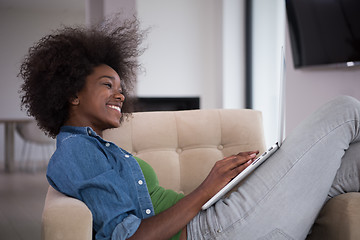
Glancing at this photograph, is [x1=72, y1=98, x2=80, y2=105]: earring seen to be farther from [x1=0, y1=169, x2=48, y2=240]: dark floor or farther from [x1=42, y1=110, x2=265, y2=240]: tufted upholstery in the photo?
[x1=0, y1=169, x2=48, y2=240]: dark floor

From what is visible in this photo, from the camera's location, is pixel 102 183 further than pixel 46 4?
No

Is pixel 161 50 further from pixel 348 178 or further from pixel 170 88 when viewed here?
pixel 348 178

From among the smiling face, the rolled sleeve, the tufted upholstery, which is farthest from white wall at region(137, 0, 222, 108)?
the rolled sleeve

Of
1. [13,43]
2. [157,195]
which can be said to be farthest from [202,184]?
[13,43]

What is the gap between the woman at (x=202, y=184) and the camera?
1.05 m

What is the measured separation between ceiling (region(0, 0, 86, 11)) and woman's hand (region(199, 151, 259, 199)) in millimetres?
6738

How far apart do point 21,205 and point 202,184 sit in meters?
2.96

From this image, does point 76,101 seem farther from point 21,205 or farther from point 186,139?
point 21,205

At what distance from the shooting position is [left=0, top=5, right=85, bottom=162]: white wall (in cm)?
767

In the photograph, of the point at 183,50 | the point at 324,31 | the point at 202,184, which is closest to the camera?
the point at 202,184

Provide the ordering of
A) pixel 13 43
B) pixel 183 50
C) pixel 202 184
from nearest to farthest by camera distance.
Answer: pixel 202 184 → pixel 183 50 → pixel 13 43

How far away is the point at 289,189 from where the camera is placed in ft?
3.62

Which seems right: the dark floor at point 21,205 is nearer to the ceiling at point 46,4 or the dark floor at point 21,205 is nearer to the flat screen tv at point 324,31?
the flat screen tv at point 324,31

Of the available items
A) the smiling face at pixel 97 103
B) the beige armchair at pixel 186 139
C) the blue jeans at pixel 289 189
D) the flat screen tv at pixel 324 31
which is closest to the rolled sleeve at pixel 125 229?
the blue jeans at pixel 289 189
